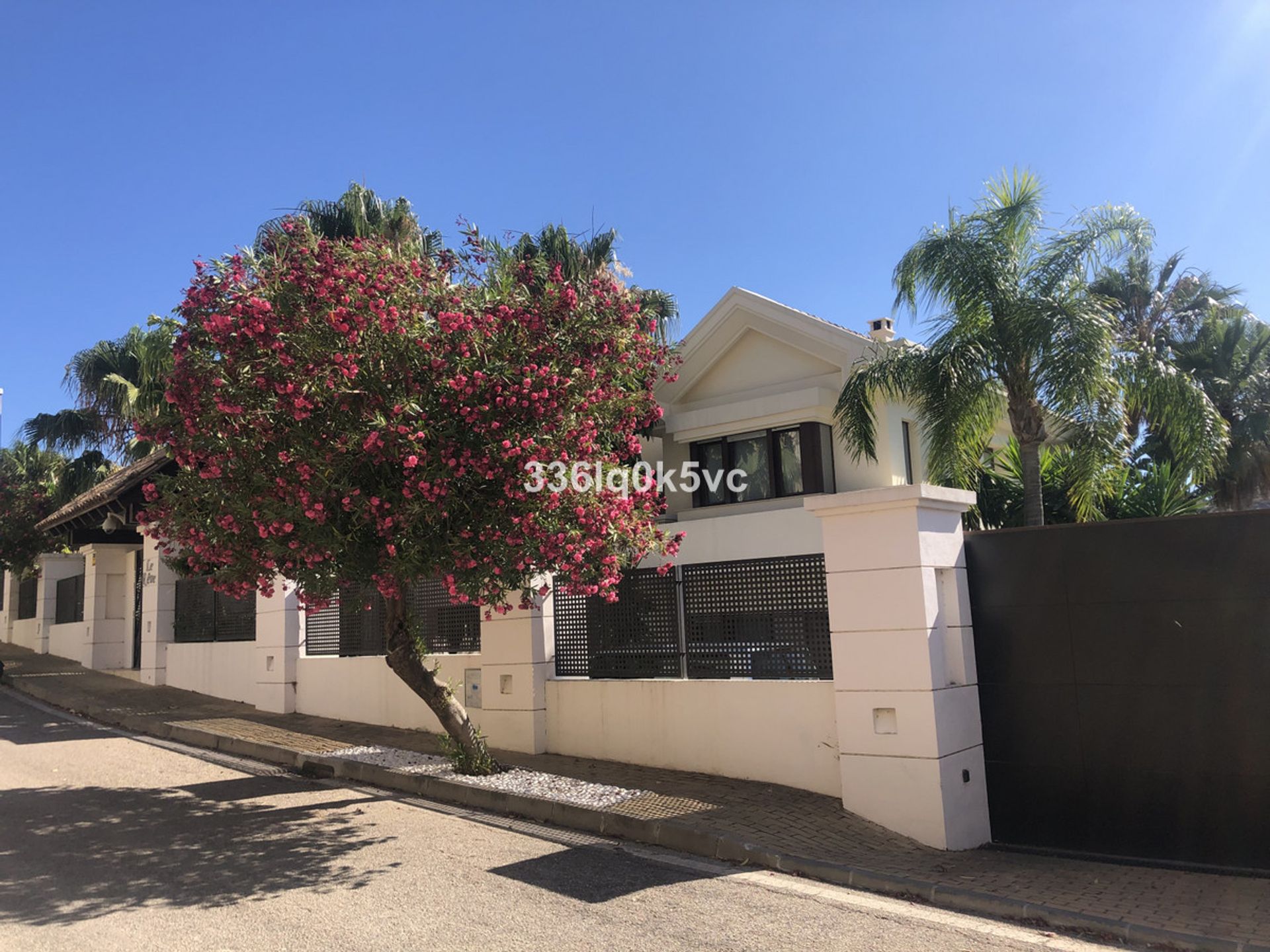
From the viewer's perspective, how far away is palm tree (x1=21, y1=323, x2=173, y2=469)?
17.4 m

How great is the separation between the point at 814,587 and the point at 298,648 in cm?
915

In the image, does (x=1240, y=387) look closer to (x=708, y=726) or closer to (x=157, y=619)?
(x=708, y=726)

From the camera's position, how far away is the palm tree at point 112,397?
17406 millimetres

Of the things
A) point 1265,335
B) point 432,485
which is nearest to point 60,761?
point 432,485

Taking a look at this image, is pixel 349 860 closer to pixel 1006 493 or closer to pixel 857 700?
pixel 857 700

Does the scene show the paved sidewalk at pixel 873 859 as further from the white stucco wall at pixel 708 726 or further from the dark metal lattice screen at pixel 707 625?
the dark metal lattice screen at pixel 707 625

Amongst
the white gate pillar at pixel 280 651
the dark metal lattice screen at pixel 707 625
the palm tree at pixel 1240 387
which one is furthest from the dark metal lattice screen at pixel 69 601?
the palm tree at pixel 1240 387

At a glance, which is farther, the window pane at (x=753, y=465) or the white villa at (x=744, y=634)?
the window pane at (x=753, y=465)

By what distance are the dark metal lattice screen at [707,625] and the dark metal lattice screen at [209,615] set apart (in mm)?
7681

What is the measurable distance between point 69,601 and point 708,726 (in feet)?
69.3

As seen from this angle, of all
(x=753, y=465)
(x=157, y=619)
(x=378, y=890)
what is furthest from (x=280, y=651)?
(x=753, y=465)

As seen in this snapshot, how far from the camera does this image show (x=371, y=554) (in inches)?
324

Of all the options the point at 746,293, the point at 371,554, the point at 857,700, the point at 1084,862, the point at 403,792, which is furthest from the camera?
the point at 746,293

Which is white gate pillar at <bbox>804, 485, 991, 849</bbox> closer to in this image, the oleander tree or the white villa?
the white villa
